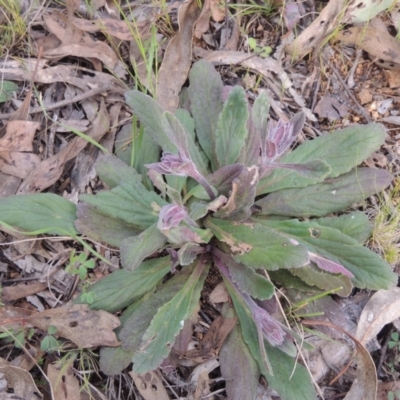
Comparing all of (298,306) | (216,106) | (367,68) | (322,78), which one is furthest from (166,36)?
(298,306)

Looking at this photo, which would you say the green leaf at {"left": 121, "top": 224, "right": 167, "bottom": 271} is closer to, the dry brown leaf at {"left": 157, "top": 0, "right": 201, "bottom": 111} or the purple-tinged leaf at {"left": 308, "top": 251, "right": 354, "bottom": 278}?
the purple-tinged leaf at {"left": 308, "top": 251, "right": 354, "bottom": 278}

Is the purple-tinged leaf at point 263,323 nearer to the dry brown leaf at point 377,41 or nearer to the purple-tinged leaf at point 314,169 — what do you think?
the purple-tinged leaf at point 314,169

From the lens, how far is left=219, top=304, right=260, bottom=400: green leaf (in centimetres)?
209

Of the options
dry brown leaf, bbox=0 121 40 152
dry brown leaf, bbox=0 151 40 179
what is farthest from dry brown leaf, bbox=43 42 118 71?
dry brown leaf, bbox=0 151 40 179

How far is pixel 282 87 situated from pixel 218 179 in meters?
0.86

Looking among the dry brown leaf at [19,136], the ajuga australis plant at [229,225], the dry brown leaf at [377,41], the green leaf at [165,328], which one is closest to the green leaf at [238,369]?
the ajuga australis plant at [229,225]

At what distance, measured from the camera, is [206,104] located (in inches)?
93.0

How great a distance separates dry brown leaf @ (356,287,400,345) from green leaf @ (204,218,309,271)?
70cm

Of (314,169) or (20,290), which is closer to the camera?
(314,169)

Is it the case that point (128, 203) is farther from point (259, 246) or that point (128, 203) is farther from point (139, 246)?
point (259, 246)

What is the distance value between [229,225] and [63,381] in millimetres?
1066

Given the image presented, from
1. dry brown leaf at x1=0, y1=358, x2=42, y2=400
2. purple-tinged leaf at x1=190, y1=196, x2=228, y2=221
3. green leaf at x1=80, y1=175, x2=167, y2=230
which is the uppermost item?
purple-tinged leaf at x1=190, y1=196, x2=228, y2=221

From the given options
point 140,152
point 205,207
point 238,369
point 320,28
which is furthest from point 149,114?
point 238,369

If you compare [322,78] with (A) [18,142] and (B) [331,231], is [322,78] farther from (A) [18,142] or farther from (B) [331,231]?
(A) [18,142]
